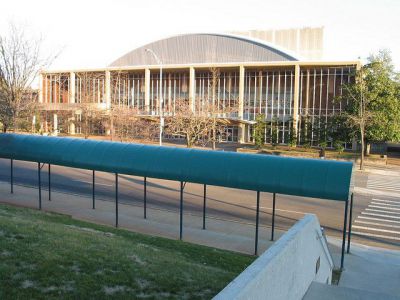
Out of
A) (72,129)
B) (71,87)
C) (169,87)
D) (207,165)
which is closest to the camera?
(207,165)

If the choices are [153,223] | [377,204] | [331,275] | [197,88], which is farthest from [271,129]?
[331,275]

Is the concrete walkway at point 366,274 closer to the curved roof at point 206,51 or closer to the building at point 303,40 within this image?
the curved roof at point 206,51

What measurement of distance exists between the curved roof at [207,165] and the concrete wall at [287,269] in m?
3.00

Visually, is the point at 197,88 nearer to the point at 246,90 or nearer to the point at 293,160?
the point at 246,90

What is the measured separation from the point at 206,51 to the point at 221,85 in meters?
7.68

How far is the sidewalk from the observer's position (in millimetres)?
14614

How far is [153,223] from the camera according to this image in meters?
16.5

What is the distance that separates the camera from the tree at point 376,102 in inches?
1522

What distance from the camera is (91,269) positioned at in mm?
7988

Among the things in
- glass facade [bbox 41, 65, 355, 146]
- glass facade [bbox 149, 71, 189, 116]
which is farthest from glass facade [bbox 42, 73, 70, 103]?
glass facade [bbox 149, 71, 189, 116]

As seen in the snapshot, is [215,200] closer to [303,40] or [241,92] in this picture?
[241,92]

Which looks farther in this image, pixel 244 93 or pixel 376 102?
pixel 244 93

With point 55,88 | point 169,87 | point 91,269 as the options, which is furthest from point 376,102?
point 55,88

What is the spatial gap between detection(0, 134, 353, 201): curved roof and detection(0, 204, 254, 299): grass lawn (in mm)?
3133
